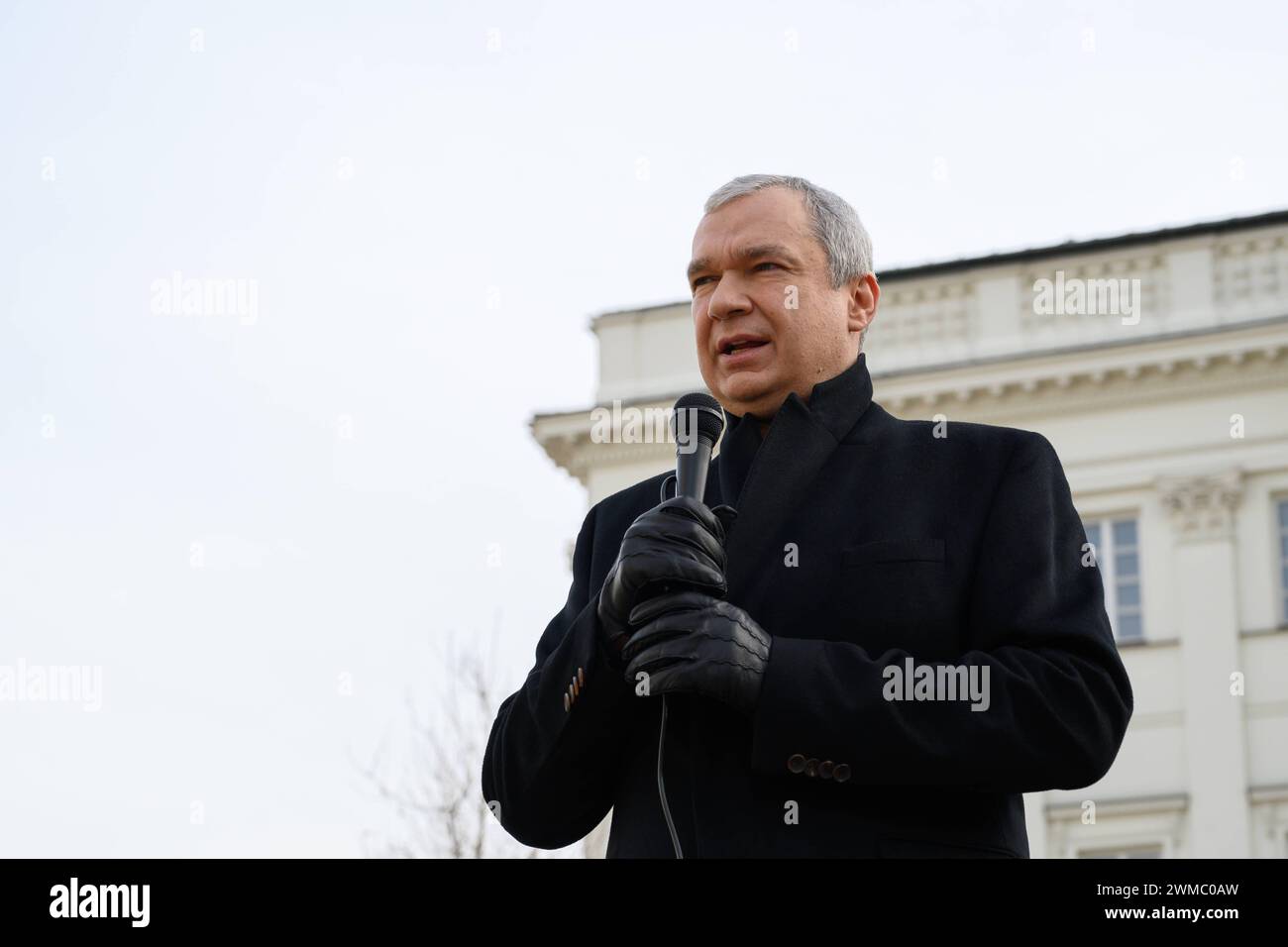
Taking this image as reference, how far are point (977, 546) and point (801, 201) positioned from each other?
0.64m

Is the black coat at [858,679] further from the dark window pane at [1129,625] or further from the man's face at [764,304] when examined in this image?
the dark window pane at [1129,625]

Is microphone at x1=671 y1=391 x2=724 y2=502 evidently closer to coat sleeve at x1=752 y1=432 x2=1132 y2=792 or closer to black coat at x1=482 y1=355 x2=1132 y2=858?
black coat at x1=482 y1=355 x2=1132 y2=858

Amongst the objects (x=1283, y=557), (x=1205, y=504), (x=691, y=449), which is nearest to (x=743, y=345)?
(x=691, y=449)

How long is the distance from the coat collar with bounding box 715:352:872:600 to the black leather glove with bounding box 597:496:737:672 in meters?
0.32

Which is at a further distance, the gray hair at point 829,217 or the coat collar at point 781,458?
the gray hair at point 829,217

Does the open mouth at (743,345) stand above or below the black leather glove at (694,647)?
above

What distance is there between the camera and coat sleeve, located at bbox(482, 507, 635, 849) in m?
3.12

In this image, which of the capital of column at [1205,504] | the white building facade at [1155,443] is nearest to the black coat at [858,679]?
the white building facade at [1155,443]

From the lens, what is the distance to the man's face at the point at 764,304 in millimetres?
3365

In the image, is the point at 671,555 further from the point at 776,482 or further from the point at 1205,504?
the point at 1205,504

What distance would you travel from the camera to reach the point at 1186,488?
27094mm

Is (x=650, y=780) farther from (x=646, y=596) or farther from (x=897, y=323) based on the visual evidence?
(x=897, y=323)
